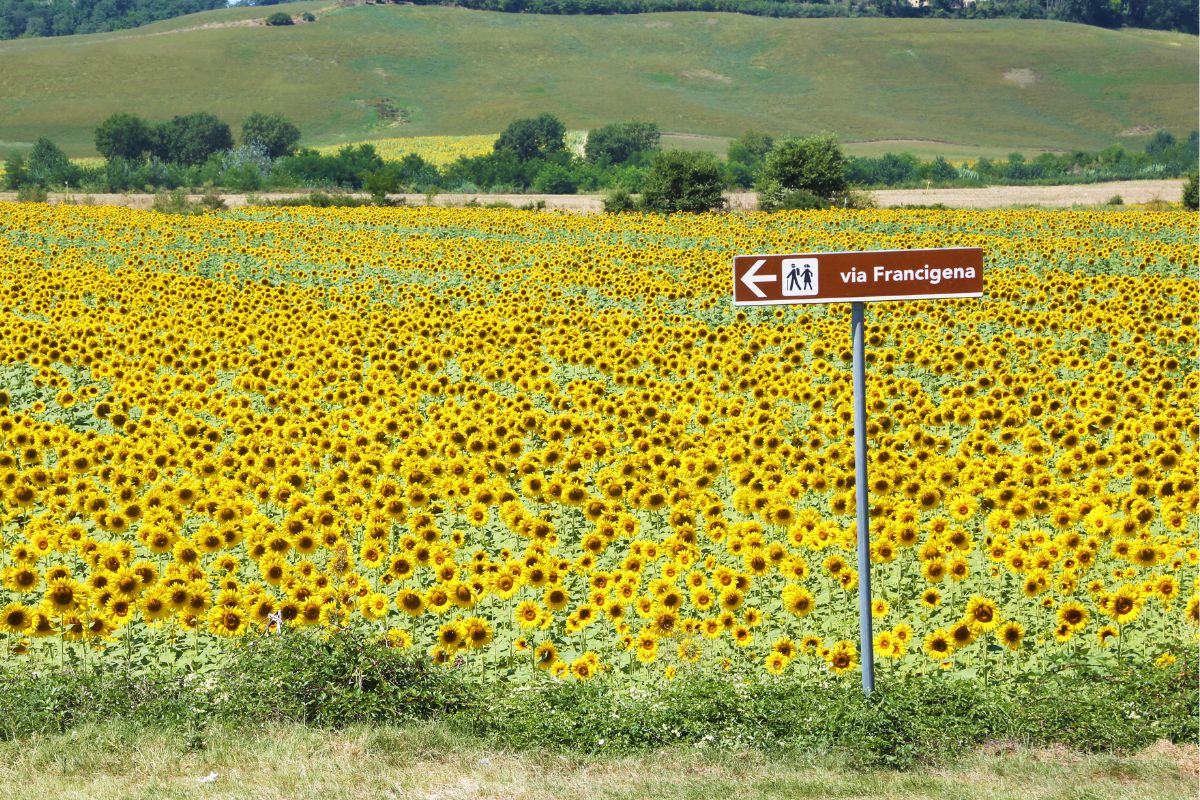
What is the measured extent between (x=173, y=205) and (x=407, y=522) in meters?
47.8

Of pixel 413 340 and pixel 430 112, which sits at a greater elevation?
pixel 430 112

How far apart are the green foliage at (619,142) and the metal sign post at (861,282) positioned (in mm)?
113478

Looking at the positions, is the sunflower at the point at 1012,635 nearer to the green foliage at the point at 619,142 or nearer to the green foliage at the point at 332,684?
the green foliage at the point at 332,684

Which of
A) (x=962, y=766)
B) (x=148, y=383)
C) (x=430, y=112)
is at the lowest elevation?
(x=962, y=766)

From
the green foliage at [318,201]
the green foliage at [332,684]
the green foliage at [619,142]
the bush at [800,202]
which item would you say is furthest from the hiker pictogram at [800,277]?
the green foliage at [619,142]

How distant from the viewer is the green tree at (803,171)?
5822cm

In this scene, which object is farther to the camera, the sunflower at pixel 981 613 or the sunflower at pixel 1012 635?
the sunflower at pixel 981 613

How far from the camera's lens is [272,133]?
129375 mm

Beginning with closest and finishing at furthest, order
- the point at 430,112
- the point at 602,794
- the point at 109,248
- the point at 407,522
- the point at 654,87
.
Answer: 1. the point at 602,794
2. the point at 407,522
3. the point at 109,248
4. the point at 430,112
5. the point at 654,87

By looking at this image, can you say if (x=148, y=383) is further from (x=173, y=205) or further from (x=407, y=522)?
(x=173, y=205)

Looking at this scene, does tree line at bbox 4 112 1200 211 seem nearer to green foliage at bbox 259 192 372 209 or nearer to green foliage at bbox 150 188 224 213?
green foliage at bbox 259 192 372 209

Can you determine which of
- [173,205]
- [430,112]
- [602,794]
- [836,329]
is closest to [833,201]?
[173,205]

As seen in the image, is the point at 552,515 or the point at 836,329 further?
the point at 836,329

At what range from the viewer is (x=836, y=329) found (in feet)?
65.3
